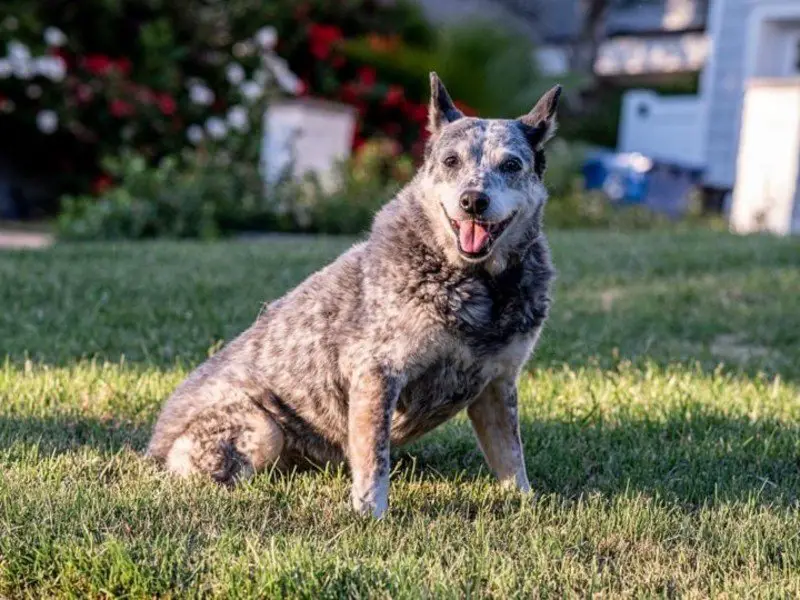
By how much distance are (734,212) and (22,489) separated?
10.7 m

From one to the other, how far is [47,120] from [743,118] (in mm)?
7977

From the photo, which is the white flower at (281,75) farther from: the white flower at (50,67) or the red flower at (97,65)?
the white flower at (50,67)

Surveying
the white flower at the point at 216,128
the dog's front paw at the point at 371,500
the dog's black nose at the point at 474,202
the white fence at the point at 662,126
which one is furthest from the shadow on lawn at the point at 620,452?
the white fence at the point at 662,126

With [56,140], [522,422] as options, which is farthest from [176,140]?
[522,422]

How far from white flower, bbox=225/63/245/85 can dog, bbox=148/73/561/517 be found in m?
9.44

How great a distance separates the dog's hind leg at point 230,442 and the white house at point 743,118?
30.5 ft

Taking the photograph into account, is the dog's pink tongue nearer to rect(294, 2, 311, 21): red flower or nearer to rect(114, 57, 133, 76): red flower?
rect(114, 57, 133, 76): red flower

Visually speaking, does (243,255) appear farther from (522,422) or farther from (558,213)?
(558,213)

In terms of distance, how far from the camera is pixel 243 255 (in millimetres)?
8531

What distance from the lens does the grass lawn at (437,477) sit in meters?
2.87

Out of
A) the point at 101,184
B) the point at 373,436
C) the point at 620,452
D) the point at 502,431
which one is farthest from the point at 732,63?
the point at 373,436

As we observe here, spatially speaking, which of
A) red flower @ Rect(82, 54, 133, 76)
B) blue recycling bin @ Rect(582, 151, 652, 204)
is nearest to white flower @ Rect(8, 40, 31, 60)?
red flower @ Rect(82, 54, 133, 76)

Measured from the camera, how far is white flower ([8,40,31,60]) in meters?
11.9

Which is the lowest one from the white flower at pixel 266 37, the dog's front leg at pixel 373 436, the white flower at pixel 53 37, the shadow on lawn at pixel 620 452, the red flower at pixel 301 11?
the shadow on lawn at pixel 620 452
